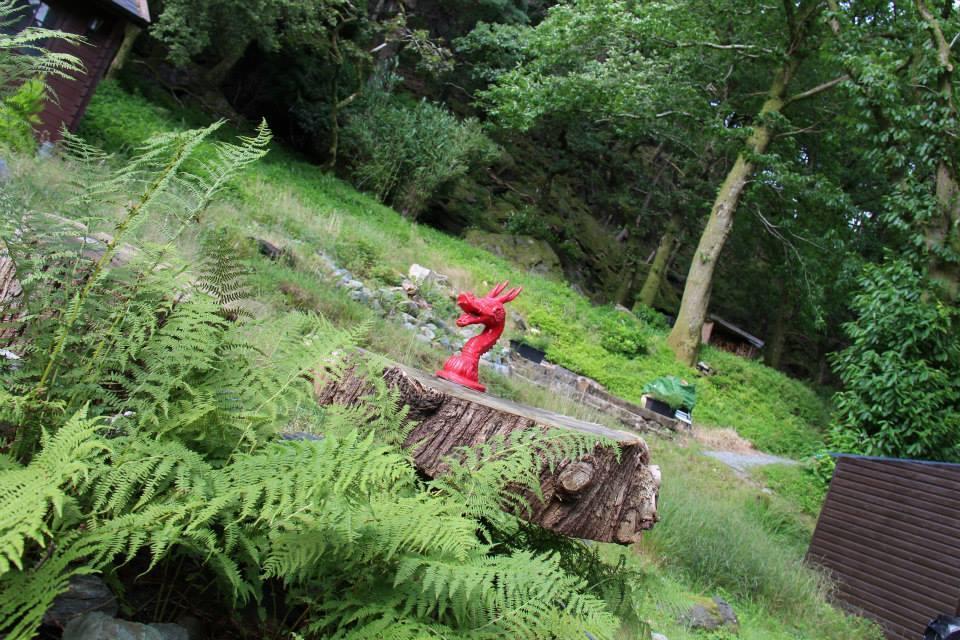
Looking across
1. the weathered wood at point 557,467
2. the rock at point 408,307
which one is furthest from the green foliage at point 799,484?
the weathered wood at point 557,467

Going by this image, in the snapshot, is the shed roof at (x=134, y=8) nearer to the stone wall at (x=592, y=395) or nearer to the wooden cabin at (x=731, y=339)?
the stone wall at (x=592, y=395)

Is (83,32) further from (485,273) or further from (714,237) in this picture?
(714,237)

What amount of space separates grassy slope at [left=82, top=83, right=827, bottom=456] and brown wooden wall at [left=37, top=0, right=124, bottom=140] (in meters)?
0.73

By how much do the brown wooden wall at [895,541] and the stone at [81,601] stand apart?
6.54 meters

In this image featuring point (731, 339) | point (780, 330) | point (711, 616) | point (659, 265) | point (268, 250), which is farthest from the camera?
point (731, 339)

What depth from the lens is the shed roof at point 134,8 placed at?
35.6ft

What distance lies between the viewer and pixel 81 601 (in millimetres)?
1136

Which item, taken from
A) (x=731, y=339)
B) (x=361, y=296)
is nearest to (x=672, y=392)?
(x=361, y=296)

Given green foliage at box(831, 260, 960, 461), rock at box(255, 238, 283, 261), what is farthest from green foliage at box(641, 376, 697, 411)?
rock at box(255, 238, 283, 261)

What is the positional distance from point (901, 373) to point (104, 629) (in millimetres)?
10854

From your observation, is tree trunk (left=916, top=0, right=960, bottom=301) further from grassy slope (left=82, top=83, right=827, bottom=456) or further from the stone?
the stone

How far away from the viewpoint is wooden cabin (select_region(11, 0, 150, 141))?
1076 cm

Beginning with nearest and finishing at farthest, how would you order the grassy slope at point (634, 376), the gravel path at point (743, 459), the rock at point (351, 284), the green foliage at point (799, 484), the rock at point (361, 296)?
the grassy slope at point (634, 376) → the rock at point (361, 296) → the rock at point (351, 284) → the green foliage at point (799, 484) → the gravel path at point (743, 459)

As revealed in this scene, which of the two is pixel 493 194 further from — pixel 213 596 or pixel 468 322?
pixel 213 596
